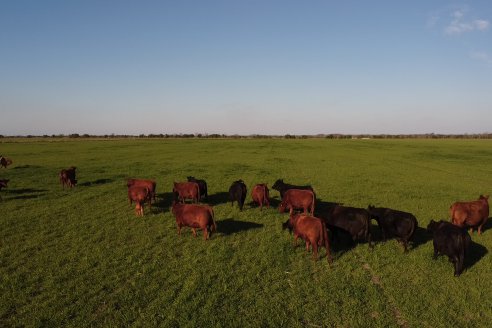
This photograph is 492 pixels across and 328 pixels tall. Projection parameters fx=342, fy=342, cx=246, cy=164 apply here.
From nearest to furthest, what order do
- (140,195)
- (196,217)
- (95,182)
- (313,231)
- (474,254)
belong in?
(313,231)
(474,254)
(196,217)
(140,195)
(95,182)

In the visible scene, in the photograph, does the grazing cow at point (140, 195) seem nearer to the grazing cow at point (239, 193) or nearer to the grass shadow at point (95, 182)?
the grazing cow at point (239, 193)

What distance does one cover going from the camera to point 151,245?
10.0m

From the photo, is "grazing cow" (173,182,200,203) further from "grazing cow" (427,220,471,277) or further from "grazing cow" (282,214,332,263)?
"grazing cow" (427,220,471,277)

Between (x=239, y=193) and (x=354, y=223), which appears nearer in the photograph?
(x=354, y=223)

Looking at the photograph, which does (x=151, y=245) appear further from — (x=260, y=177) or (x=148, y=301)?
(x=260, y=177)

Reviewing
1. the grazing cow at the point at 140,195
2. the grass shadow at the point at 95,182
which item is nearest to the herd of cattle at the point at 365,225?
the grazing cow at the point at 140,195

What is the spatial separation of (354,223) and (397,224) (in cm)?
117

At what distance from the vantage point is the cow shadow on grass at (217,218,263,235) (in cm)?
1127

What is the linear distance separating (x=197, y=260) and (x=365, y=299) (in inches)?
163

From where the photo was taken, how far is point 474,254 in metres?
9.27

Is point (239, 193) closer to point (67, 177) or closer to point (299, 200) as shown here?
point (299, 200)

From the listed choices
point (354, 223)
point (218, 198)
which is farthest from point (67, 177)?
point (354, 223)

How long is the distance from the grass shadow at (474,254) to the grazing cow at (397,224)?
143 cm

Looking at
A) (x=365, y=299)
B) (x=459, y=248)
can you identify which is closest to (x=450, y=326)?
(x=365, y=299)
